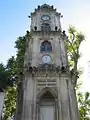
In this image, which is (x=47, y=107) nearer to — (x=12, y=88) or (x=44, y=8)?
(x=12, y=88)

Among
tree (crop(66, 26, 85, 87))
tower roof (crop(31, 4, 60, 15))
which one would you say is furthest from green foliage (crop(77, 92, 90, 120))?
tower roof (crop(31, 4, 60, 15))

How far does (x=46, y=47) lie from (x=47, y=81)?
4456 millimetres

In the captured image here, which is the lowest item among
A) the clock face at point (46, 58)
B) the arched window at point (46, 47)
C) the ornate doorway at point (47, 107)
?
the ornate doorway at point (47, 107)

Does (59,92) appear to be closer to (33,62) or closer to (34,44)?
(33,62)

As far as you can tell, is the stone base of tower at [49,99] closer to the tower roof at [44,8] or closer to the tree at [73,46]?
the tree at [73,46]

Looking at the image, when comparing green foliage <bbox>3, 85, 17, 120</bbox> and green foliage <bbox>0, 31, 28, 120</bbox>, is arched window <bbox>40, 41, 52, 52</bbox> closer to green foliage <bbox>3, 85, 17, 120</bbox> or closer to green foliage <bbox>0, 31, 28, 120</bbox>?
green foliage <bbox>0, 31, 28, 120</bbox>

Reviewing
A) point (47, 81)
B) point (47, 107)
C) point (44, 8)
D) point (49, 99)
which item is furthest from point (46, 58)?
point (44, 8)

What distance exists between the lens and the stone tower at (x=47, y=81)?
15.1m

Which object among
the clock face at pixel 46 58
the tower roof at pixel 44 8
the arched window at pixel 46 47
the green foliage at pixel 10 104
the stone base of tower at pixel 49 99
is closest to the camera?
the stone base of tower at pixel 49 99

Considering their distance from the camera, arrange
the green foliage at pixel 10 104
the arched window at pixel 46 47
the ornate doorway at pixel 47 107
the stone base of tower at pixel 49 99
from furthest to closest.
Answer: the green foliage at pixel 10 104 → the arched window at pixel 46 47 → the ornate doorway at pixel 47 107 → the stone base of tower at pixel 49 99

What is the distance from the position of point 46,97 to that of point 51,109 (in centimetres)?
124

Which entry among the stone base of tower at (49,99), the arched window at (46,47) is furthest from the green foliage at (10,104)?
the stone base of tower at (49,99)

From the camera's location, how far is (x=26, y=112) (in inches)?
583

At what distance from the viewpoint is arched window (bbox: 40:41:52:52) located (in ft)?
64.3
